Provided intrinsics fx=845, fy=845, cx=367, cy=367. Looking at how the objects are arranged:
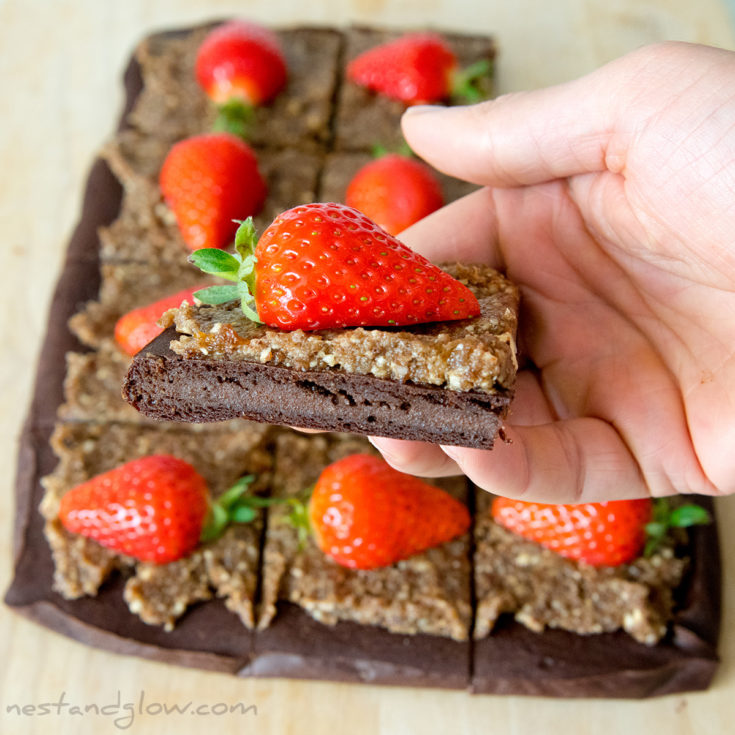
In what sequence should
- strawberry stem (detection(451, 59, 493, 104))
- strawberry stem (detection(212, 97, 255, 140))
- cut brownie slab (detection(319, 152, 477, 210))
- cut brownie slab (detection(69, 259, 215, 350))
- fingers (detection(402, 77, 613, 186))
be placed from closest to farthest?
fingers (detection(402, 77, 613, 186)) → cut brownie slab (detection(69, 259, 215, 350)) → cut brownie slab (detection(319, 152, 477, 210)) → strawberry stem (detection(212, 97, 255, 140)) → strawberry stem (detection(451, 59, 493, 104))

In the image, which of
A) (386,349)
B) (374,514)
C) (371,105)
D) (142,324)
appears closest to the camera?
(386,349)

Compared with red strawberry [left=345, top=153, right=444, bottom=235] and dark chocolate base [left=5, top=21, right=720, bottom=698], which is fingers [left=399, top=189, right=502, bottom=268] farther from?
dark chocolate base [left=5, top=21, right=720, bottom=698]

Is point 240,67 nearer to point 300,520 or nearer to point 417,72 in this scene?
point 417,72

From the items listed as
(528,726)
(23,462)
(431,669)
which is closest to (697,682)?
(528,726)

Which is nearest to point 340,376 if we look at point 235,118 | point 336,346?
point 336,346

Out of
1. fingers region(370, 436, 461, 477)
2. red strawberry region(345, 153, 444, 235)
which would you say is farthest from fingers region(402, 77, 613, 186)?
fingers region(370, 436, 461, 477)

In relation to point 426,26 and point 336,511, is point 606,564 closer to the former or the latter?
point 336,511

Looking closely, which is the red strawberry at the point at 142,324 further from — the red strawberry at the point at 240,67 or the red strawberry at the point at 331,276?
the red strawberry at the point at 240,67
